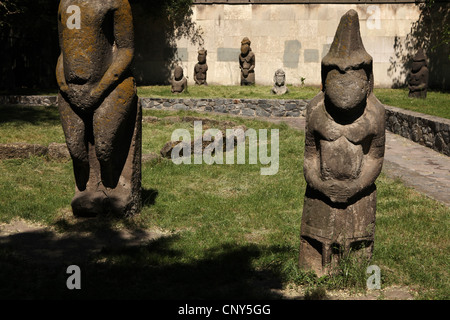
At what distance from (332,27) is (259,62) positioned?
331cm

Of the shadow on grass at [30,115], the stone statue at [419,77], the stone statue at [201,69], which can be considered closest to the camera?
the shadow on grass at [30,115]

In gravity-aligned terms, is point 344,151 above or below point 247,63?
below

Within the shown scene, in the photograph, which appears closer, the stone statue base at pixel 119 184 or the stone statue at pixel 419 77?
the stone statue base at pixel 119 184

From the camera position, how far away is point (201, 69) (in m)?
22.4

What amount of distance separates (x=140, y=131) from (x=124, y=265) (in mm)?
2080

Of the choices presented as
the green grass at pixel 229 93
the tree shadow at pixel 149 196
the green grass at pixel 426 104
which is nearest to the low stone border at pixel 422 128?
the green grass at pixel 426 104

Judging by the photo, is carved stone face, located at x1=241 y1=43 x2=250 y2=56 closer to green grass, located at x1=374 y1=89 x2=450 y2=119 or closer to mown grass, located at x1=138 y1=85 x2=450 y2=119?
mown grass, located at x1=138 y1=85 x2=450 y2=119

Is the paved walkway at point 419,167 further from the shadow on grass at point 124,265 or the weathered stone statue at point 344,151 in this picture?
the shadow on grass at point 124,265

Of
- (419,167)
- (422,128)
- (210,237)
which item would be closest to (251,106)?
(422,128)

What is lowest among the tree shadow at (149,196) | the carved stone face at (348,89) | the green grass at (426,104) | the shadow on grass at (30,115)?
the tree shadow at (149,196)

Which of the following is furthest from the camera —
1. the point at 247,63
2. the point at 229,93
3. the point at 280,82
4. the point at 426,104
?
the point at 247,63

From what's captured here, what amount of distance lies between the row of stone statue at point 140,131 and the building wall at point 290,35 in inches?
675

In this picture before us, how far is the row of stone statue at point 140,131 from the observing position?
4.59 m

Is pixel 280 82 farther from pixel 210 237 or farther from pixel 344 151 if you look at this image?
pixel 344 151
